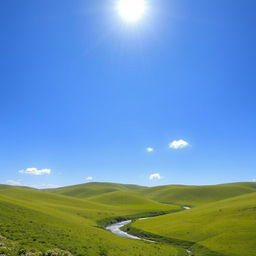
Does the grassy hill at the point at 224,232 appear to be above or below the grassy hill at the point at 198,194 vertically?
below

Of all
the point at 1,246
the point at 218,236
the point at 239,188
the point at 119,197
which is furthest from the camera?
the point at 239,188

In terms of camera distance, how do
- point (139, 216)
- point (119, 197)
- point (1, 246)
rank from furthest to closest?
point (119, 197), point (139, 216), point (1, 246)

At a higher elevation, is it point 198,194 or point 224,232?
point 198,194

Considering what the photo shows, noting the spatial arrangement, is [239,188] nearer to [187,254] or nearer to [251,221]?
[251,221]

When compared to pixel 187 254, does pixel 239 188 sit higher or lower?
higher

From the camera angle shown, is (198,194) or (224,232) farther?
(198,194)

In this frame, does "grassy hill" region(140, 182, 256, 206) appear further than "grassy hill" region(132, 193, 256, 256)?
Yes

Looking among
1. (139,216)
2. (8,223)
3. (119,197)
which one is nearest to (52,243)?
(8,223)

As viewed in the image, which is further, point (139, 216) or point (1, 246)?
point (139, 216)

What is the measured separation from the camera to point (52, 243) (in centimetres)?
3034

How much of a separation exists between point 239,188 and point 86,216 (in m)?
148

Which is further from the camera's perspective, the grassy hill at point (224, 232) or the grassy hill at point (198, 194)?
the grassy hill at point (198, 194)

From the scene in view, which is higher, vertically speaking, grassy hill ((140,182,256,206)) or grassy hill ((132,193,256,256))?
grassy hill ((140,182,256,206))

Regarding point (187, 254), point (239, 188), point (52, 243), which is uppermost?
point (239, 188)
